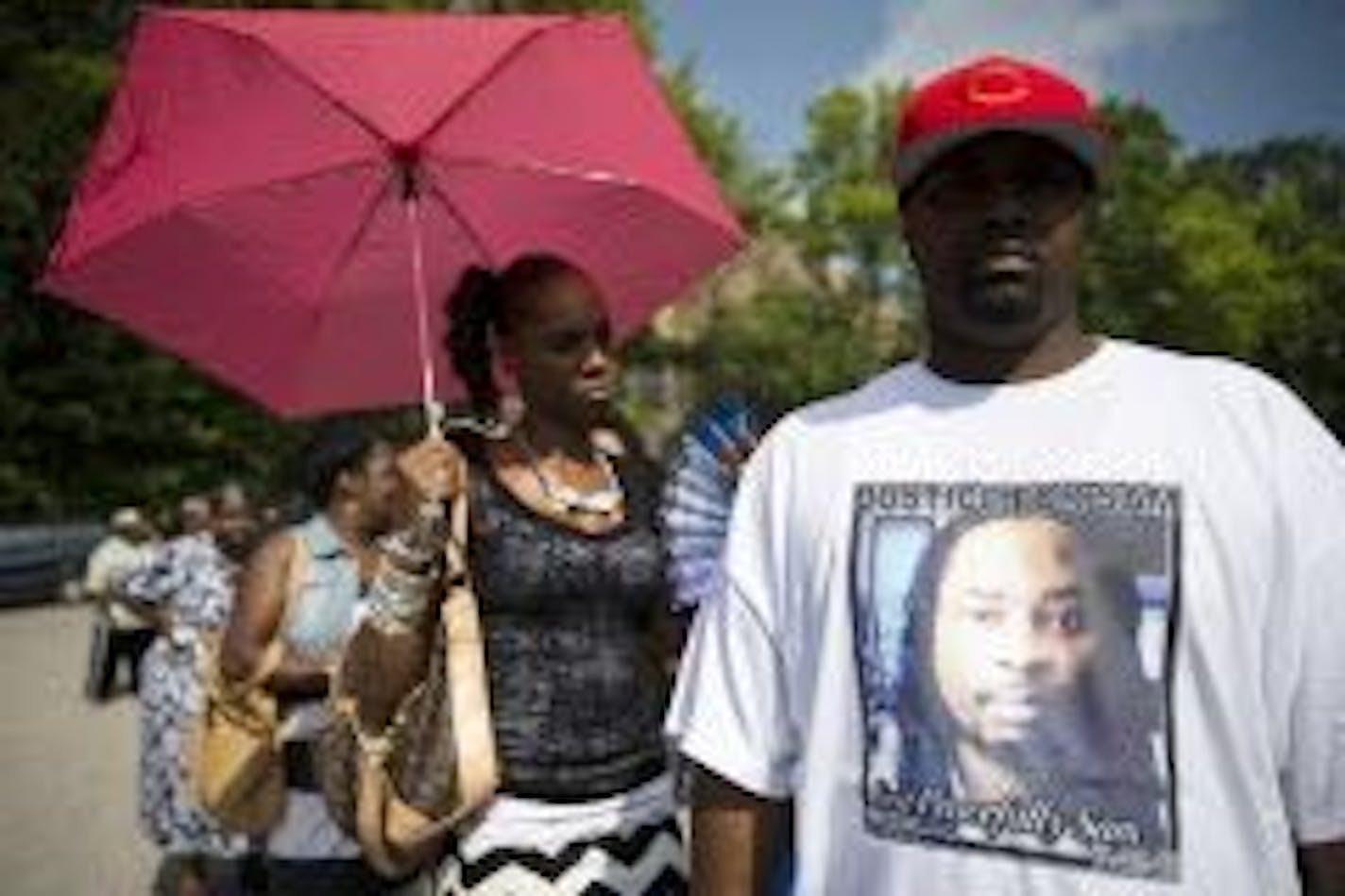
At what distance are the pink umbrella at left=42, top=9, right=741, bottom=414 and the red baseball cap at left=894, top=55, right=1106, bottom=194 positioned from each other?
166 centimetres

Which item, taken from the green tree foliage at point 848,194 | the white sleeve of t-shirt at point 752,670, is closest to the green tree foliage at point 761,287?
the green tree foliage at point 848,194

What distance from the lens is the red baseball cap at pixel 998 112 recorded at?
2.50 metres

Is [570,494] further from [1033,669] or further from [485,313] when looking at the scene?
[1033,669]

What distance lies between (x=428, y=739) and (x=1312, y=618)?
1.69 m

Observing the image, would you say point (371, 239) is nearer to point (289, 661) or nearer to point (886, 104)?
point (289, 661)

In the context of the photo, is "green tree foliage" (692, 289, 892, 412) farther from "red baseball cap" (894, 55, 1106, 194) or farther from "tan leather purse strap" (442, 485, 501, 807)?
"red baseball cap" (894, 55, 1106, 194)

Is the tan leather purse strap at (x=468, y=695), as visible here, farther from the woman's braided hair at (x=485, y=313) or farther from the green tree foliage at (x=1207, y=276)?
the green tree foliage at (x=1207, y=276)

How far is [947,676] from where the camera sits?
246 cm

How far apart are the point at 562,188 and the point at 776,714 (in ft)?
7.09

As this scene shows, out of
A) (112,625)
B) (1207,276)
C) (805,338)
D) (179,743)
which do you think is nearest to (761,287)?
(805,338)

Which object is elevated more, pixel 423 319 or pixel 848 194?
pixel 848 194

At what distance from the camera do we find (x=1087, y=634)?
2410mm

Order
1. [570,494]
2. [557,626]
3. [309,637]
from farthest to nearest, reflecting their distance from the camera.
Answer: [309,637] < [570,494] < [557,626]

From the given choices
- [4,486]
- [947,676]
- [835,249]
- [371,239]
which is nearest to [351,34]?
[371,239]
